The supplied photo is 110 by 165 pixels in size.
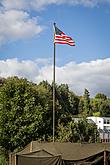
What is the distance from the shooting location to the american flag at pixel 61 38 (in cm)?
3506

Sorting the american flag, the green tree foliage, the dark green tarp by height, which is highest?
the american flag

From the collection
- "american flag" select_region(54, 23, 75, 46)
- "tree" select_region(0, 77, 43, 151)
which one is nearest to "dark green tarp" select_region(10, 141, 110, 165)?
"american flag" select_region(54, 23, 75, 46)

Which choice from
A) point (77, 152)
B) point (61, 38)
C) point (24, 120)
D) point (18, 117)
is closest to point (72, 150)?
point (77, 152)

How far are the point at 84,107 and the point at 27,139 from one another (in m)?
110

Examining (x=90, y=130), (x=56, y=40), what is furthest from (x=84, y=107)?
(x=56, y=40)

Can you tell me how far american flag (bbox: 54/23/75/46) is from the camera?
115 feet

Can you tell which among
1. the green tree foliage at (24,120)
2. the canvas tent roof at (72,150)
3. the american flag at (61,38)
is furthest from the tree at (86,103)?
the canvas tent roof at (72,150)

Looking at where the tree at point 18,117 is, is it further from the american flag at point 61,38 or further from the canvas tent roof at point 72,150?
the canvas tent roof at point 72,150

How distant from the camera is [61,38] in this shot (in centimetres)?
3578

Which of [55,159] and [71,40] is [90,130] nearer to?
[71,40]

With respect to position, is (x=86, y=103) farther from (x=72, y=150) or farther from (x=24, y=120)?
(x=72, y=150)

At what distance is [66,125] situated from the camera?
50906 mm

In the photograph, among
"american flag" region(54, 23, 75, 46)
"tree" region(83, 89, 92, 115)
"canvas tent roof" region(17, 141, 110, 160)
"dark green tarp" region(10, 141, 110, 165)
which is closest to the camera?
"dark green tarp" region(10, 141, 110, 165)

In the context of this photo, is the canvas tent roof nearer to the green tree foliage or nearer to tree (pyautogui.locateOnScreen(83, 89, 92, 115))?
the green tree foliage
